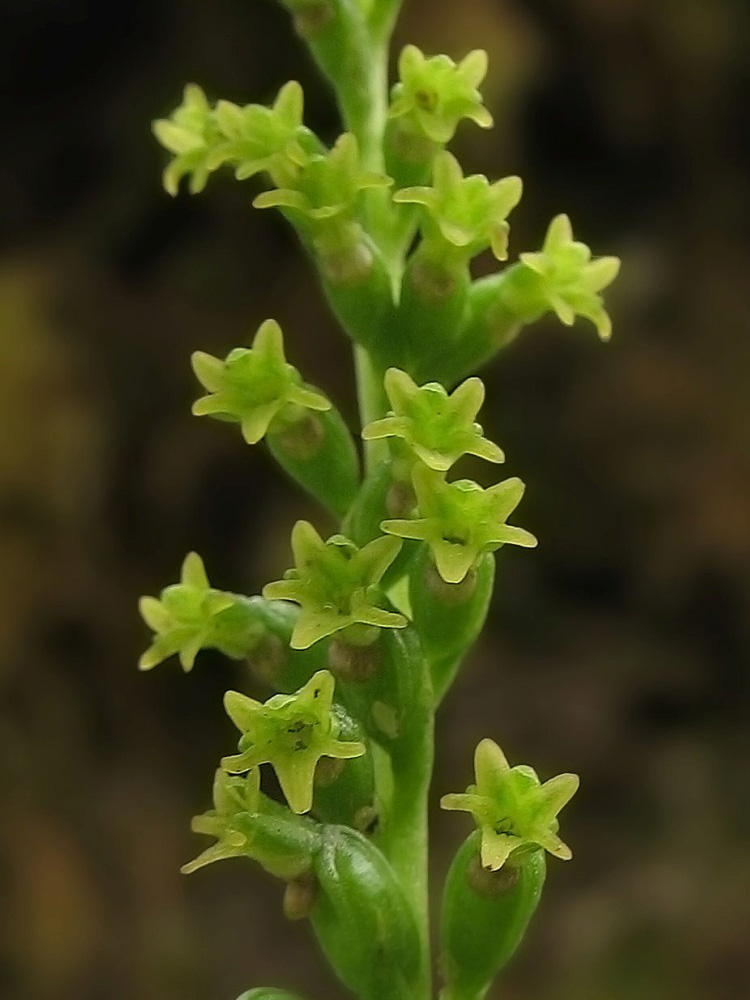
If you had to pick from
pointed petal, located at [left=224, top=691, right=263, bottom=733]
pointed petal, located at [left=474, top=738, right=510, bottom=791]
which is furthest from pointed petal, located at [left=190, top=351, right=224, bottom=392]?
pointed petal, located at [left=474, top=738, right=510, bottom=791]

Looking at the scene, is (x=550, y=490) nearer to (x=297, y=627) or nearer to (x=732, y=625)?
(x=732, y=625)

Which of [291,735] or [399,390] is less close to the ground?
[399,390]

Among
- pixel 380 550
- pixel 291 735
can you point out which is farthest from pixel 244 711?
pixel 380 550

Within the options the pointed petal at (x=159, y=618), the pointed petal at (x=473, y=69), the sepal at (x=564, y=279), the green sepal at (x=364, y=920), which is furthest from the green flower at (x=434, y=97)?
the green sepal at (x=364, y=920)

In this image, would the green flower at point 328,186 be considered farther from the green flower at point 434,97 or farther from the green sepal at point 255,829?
the green sepal at point 255,829

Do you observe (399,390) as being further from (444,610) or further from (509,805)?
(509,805)

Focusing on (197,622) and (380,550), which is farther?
(197,622)

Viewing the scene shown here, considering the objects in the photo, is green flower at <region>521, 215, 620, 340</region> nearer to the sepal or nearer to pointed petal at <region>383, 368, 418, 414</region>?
the sepal

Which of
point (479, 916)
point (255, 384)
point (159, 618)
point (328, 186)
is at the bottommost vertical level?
point (479, 916)
